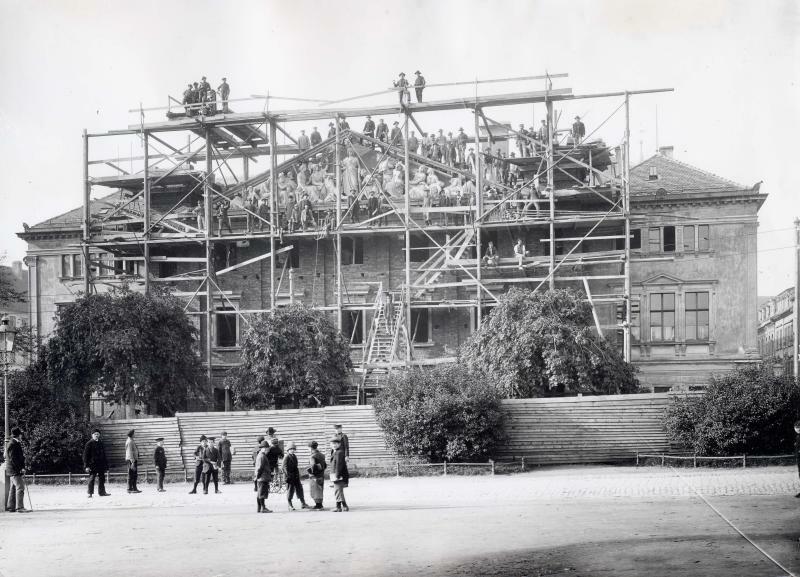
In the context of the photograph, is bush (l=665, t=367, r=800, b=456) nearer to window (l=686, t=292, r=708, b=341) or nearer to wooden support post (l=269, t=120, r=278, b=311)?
window (l=686, t=292, r=708, b=341)

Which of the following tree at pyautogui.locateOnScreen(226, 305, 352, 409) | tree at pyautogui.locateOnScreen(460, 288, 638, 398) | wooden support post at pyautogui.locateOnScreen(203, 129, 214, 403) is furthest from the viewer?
wooden support post at pyautogui.locateOnScreen(203, 129, 214, 403)

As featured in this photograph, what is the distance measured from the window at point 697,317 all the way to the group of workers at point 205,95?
21153 mm

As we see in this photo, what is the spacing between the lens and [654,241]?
4119 centimetres

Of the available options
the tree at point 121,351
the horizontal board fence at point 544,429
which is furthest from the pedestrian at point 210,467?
the tree at point 121,351

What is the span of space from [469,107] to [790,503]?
24.0 metres

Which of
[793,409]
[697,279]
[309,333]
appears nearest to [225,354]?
[309,333]

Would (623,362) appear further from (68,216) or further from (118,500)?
(68,216)

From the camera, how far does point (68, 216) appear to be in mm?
47188

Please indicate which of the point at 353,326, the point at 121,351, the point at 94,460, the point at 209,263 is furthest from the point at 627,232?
the point at 94,460

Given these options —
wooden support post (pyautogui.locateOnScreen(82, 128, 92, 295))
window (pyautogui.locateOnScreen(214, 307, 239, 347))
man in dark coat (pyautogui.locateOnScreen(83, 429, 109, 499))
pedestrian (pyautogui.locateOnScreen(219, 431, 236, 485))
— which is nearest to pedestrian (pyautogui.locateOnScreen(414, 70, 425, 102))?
window (pyautogui.locateOnScreen(214, 307, 239, 347))

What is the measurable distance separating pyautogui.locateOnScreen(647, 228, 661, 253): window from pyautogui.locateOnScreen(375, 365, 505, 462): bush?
16056mm

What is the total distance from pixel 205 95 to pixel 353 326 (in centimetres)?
1155

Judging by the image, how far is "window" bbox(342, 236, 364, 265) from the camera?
136 feet

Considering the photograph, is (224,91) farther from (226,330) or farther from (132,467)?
(132,467)
